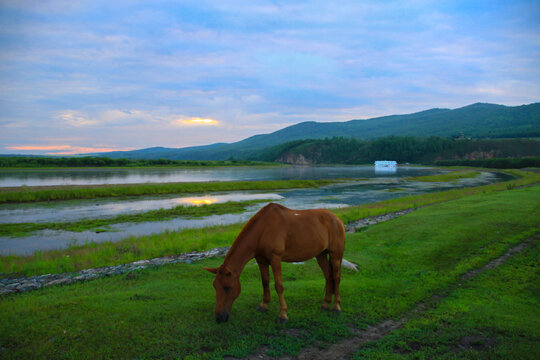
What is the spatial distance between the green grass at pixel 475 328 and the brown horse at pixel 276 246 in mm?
1731

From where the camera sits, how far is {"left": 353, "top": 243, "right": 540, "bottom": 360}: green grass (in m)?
5.78

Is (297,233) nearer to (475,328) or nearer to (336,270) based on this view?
(336,270)

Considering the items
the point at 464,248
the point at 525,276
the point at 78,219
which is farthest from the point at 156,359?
the point at 78,219

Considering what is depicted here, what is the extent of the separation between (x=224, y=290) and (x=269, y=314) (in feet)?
4.47

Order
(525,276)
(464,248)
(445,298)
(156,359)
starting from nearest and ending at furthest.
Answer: (156,359) → (445,298) → (525,276) → (464,248)

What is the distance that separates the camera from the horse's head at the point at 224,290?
6.30m

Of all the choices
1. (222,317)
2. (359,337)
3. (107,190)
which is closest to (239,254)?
(222,317)

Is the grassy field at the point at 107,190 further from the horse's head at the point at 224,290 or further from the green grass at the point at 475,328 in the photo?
the green grass at the point at 475,328

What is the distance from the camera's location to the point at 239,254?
649 cm

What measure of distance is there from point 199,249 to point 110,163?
129571 mm

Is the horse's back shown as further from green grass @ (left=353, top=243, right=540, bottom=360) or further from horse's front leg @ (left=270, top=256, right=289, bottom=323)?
green grass @ (left=353, top=243, right=540, bottom=360)

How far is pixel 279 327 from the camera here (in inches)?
258

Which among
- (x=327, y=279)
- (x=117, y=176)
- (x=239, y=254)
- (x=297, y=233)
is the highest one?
(x=297, y=233)

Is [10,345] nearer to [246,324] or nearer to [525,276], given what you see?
[246,324]
